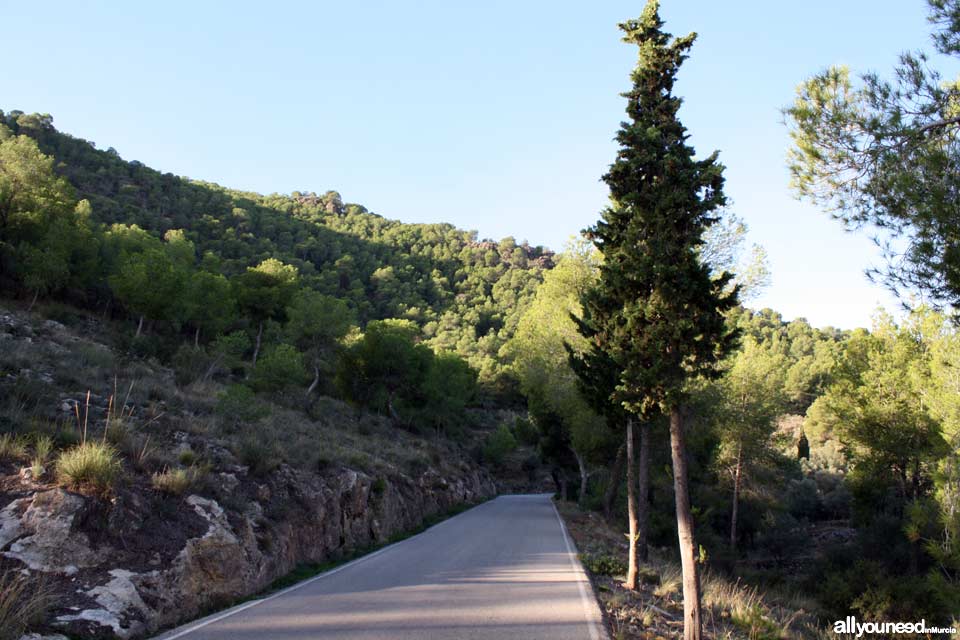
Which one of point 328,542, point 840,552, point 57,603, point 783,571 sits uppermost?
point 57,603

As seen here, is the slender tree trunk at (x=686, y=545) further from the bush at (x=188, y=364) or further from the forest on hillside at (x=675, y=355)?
the bush at (x=188, y=364)

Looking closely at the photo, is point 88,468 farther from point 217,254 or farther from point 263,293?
point 217,254

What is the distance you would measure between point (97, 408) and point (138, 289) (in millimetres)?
19789

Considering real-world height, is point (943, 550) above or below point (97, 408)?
below

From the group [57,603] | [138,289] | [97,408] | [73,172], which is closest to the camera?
[57,603]

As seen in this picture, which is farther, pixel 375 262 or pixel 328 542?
pixel 375 262

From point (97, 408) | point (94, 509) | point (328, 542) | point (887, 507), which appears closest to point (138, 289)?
point (97, 408)

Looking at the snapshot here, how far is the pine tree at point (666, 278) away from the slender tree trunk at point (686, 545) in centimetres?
1

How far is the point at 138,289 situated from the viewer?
2831cm

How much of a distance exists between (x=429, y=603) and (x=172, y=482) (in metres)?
4.25

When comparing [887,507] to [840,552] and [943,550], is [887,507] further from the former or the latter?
[943,550]

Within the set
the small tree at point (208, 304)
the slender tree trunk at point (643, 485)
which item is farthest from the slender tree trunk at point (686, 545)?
the small tree at point (208, 304)

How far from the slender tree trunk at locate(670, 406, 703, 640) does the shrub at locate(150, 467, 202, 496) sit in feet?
23.6

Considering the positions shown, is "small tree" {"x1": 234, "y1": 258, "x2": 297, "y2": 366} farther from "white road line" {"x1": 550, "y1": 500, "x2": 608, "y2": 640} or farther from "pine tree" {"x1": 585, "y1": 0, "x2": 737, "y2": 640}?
"pine tree" {"x1": 585, "y1": 0, "x2": 737, "y2": 640}
